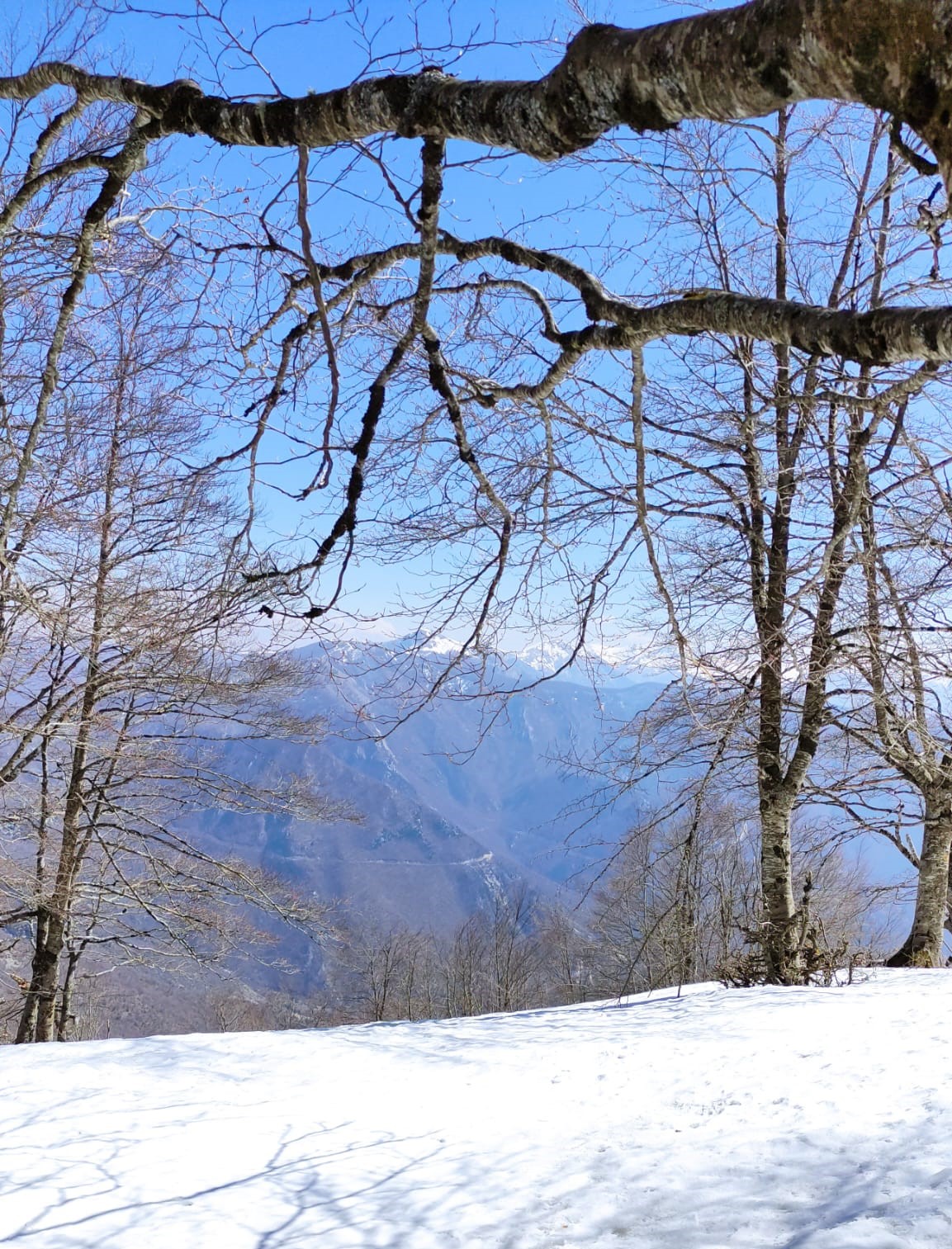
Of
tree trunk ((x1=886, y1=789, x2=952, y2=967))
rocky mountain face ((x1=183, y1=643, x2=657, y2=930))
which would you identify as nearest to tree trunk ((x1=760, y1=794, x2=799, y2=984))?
tree trunk ((x1=886, y1=789, x2=952, y2=967))

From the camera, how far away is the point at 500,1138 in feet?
13.2

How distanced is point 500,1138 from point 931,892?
7.07m

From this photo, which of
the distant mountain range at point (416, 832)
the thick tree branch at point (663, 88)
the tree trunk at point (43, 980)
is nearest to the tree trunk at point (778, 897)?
the thick tree branch at point (663, 88)

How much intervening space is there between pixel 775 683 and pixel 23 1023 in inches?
376

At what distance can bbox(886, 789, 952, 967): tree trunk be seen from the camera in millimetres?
8883

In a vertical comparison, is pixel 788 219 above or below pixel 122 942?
above

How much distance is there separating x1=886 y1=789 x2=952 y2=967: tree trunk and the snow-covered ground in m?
3.23

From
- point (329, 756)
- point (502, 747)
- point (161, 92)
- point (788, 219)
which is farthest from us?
point (502, 747)

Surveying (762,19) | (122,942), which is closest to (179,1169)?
(762,19)

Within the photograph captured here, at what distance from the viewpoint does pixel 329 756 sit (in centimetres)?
9050

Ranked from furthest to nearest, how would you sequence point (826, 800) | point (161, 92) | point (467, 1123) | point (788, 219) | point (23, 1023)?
1. point (23, 1023)
2. point (826, 800)
3. point (788, 219)
4. point (467, 1123)
5. point (161, 92)

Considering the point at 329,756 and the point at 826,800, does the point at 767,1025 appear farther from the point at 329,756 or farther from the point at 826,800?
the point at 329,756

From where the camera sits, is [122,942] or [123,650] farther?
[122,942]

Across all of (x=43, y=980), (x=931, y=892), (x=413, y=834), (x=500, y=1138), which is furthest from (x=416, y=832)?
(x=500, y=1138)
